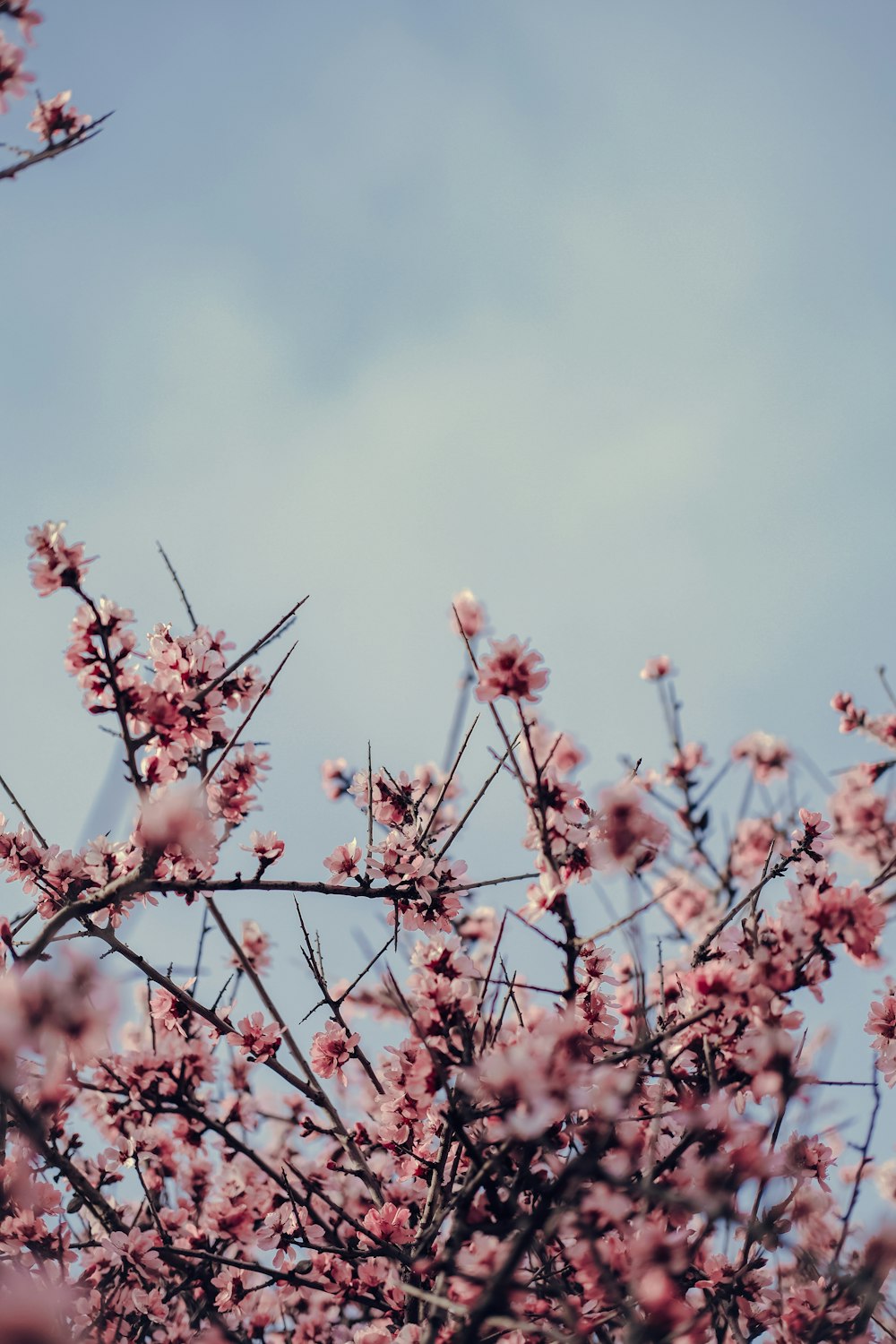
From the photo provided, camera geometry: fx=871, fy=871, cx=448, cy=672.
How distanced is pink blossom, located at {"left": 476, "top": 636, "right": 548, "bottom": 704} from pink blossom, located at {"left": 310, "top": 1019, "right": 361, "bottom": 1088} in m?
2.05

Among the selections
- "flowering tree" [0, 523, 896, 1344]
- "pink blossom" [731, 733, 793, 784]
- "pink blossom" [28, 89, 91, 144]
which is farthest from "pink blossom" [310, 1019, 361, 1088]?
"pink blossom" [731, 733, 793, 784]

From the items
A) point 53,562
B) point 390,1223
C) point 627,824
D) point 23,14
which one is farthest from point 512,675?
point 23,14

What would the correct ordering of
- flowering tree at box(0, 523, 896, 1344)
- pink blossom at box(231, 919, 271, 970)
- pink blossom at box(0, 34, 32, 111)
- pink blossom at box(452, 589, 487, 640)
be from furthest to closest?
1. pink blossom at box(452, 589, 487, 640)
2. pink blossom at box(231, 919, 271, 970)
3. pink blossom at box(0, 34, 32, 111)
4. flowering tree at box(0, 523, 896, 1344)

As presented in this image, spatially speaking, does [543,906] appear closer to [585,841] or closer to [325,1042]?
[585,841]

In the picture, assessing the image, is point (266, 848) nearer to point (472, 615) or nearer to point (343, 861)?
point (343, 861)

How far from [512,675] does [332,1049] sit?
88.8 inches

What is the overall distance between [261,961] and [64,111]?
18.2ft

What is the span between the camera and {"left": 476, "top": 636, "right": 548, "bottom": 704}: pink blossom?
3.29 m

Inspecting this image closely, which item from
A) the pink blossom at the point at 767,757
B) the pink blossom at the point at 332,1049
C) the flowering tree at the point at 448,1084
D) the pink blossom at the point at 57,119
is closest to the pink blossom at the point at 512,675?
the flowering tree at the point at 448,1084

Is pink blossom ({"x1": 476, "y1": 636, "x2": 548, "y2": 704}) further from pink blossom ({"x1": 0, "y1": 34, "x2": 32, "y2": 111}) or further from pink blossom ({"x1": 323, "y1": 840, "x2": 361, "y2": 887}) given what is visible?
pink blossom ({"x1": 0, "y1": 34, "x2": 32, "y2": 111})

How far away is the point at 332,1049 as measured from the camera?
169 inches

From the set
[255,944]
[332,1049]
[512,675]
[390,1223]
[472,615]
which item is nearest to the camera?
[512,675]

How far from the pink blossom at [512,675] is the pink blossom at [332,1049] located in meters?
2.05

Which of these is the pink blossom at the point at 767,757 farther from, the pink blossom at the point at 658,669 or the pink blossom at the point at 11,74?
the pink blossom at the point at 11,74
